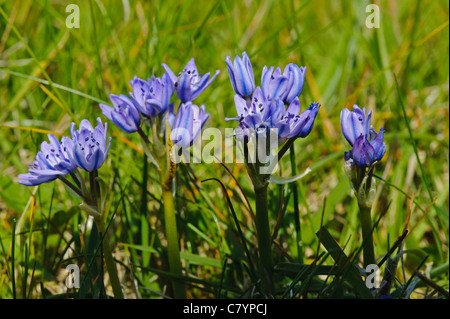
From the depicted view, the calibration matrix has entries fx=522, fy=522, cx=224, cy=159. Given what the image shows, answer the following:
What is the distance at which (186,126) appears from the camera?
107 cm

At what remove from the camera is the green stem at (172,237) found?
111 cm

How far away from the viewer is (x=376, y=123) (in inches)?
90.5

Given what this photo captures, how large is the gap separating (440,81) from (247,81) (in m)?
1.67

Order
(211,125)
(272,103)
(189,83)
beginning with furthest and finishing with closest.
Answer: (211,125) → (189,83) → (272,103)

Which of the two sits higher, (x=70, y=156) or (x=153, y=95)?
(x=153, y=95)

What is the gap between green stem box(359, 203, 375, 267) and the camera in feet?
3.59

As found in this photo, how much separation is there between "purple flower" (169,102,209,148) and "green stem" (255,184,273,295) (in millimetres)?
176

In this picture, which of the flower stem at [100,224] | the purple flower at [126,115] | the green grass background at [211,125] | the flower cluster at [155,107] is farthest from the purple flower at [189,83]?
the green grass background at [211,125]

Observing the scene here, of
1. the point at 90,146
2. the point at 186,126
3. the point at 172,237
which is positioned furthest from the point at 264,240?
the point at 90,146

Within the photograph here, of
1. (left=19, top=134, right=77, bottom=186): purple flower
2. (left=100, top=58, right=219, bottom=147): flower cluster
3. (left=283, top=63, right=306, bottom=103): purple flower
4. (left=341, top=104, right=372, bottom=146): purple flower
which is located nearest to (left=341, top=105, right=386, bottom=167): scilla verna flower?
(left=341, top=104, right=372, bottom=146): purple flower

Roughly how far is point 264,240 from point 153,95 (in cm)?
39

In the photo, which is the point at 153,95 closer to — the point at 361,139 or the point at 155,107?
the point at 155,107
